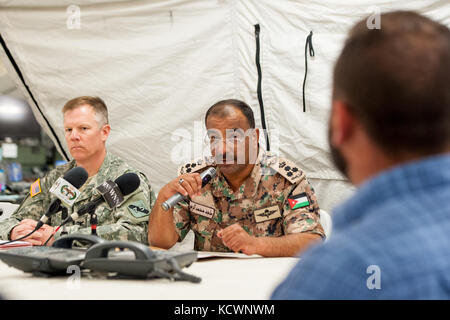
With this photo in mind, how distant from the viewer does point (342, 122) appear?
0.58 metres

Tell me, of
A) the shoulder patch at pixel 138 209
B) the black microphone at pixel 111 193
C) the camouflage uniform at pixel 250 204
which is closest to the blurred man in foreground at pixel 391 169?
the black microphone at pixel 111 193

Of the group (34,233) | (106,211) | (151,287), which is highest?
(106,211)

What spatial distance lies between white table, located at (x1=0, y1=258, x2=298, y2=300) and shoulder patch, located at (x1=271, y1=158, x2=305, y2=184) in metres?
0.78

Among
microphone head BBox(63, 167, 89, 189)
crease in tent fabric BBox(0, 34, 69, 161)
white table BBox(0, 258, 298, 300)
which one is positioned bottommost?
white table BBox(0, 258, 298, 300)

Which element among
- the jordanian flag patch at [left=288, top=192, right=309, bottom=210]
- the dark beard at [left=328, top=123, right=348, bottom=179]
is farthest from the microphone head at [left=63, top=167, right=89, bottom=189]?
the dark beard at [left=328, top=123, right=348, bottom=179]

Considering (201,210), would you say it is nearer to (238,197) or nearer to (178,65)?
(238,197)

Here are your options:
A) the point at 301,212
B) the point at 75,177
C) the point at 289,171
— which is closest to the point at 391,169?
the point at 75,177

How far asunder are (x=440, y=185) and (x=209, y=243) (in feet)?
5.37

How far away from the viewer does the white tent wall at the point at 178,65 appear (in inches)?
101

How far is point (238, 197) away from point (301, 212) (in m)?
0.33

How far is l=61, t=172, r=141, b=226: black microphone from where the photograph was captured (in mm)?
1305

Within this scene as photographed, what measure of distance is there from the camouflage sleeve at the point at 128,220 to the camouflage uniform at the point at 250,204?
0.15m

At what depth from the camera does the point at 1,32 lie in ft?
9.91

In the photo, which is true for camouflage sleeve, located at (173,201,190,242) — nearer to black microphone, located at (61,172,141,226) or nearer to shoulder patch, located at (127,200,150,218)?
shoulder patch, located at (127,200,150,218)
